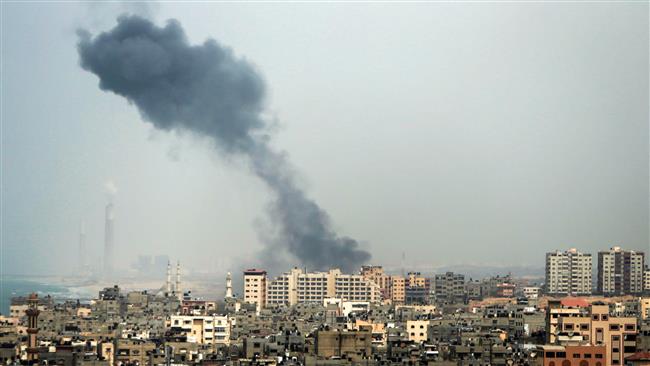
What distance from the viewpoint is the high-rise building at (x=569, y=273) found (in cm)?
9625

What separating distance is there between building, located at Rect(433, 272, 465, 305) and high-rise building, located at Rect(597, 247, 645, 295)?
26.3 ft

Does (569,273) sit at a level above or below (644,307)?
above

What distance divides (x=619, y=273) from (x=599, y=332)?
5433 centimetres

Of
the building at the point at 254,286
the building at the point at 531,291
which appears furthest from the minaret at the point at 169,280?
the building at the point at 531,291

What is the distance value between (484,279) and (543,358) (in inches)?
2223

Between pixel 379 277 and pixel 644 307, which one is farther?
pixel 379 277

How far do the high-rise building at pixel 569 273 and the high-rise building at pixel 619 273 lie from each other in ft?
2.49

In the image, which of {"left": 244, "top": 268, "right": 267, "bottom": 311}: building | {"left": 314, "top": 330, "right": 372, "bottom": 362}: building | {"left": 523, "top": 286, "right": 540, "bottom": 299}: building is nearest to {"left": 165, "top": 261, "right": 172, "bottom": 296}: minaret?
{"left": 244, "top": 268, "right": 267, "bottom": 311}: building

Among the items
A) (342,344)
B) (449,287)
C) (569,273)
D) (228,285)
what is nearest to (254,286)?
(228,285)

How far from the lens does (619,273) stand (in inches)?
3767

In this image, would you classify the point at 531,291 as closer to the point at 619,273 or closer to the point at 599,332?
the point at 619,273

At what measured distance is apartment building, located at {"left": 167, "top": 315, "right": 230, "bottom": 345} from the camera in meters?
52.6

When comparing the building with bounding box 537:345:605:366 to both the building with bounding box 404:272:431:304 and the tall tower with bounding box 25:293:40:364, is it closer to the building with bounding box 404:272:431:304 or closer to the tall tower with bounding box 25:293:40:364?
the tall tower with bounding box 25:293:40:364

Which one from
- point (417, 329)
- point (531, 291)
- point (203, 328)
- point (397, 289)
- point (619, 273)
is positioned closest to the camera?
point (203, 328)
